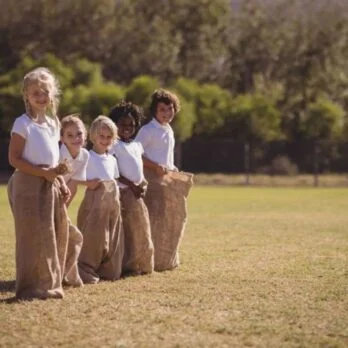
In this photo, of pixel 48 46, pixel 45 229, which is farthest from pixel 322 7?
pixel 45 229

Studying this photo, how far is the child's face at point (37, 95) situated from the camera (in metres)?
7.60

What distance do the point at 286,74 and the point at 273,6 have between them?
11.2ft

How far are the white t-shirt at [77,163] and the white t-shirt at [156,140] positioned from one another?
4.48 ft

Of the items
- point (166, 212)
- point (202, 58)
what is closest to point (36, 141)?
point (166, 212)

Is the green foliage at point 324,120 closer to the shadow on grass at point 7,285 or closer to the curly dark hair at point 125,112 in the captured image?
the curly dark hair at point 125,112

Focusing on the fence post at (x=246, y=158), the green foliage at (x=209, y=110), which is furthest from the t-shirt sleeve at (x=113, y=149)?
the green foliage at (x=209, y=110)

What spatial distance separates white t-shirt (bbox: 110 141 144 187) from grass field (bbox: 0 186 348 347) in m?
1.01

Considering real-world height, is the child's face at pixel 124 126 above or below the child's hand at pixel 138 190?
above

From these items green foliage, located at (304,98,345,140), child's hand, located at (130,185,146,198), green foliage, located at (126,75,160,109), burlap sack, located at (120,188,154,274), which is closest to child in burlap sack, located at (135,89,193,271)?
burlap sack, located at (120,188,154,274)

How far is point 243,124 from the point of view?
125 ft

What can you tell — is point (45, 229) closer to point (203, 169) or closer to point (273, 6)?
point (203, 169)

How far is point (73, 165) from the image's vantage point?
8.49 m

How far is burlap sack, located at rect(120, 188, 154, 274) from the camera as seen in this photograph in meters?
9.26

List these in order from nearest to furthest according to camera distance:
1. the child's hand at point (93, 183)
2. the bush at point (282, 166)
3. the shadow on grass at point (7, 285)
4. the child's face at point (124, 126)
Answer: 1. the shadow on grass at point (7, 285)
2. the child's hand at point (93, 183)
3. the child's face at point (124, 126)
4. the bush at point (282, 166)
